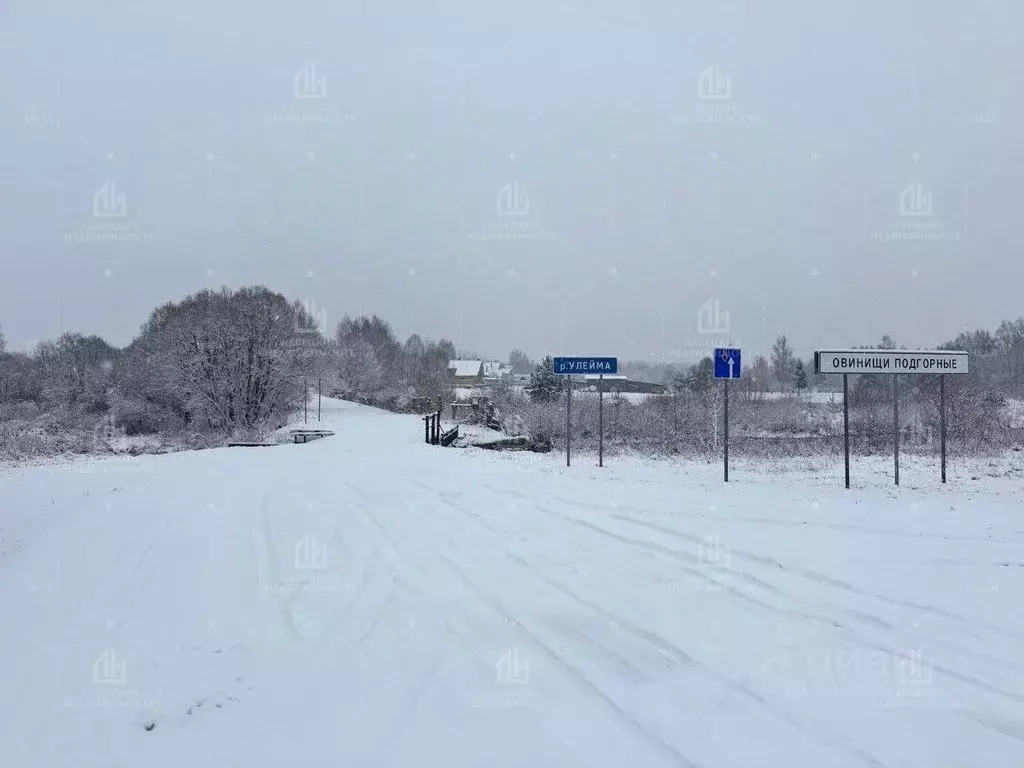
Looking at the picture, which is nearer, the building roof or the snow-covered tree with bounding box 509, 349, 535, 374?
the building roof

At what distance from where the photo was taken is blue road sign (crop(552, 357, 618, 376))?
15375mm

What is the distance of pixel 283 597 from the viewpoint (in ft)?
17.8

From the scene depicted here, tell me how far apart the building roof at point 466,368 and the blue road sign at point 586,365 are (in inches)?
2933

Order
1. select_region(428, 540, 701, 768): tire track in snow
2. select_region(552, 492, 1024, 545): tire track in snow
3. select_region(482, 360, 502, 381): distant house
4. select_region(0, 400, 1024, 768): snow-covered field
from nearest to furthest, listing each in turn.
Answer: select_region(428, 540, 701, 768): tire track in snow
select_region(0, 400, 1024, 768): snow-covered field
select_region(552, 492, 1024, 545): tire track in snow
select_region(482, 360, 502, 381): distant house

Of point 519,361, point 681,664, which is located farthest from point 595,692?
point 519,361

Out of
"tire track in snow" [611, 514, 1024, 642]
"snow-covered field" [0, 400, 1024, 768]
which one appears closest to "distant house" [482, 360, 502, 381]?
"snow-covered field" [0, 400, 1024, 768]

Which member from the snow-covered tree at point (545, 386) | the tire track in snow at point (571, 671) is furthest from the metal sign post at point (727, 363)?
the snow-covered tree at point (545, 386)

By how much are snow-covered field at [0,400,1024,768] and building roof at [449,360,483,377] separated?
81599 mm

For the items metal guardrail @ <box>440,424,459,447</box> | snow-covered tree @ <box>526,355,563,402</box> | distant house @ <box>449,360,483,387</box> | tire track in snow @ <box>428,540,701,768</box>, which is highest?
distant house @ <box>449,360,483,387</box>

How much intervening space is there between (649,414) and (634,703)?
147 ft

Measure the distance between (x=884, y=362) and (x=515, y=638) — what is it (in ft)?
36.6

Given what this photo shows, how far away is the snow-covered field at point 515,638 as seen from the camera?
3.28m

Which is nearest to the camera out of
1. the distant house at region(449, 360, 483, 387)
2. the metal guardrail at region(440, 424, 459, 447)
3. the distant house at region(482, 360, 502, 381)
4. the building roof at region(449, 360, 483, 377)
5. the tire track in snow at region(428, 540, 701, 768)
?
the tire track in snow at region(428, 540, 701, 768)

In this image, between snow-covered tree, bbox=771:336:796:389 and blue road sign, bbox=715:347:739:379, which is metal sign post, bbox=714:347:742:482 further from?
snow-covered tree, bbox=771:336:796:389
